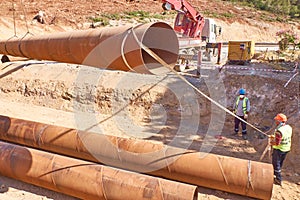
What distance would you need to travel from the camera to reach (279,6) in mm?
46406

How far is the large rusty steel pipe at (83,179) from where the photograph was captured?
5.32 metres

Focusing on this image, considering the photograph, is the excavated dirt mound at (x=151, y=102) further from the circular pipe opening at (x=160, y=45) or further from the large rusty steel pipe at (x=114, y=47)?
the large rusty steel pipe at (x=114, y=47)

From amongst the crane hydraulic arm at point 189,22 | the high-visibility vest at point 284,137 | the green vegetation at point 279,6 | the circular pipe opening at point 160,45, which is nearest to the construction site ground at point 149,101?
the high-visibility vest at point 284,137

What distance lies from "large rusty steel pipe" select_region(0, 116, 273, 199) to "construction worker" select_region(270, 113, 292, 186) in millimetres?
725

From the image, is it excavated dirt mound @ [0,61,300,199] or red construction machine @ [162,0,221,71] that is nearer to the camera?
excavated dirt mound @ [0,61,300,199]

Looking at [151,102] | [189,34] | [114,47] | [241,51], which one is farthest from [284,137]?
[189,34]

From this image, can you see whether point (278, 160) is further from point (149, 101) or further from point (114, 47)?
point (149, 101)

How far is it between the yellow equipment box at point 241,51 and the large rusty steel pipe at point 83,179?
953cm

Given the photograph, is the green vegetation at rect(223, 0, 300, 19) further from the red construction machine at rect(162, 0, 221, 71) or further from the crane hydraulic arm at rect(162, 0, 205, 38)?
the crane hydraulic arm at rect(162, 0, 205, 38)

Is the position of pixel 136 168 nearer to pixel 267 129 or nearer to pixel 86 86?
pixel 267 129

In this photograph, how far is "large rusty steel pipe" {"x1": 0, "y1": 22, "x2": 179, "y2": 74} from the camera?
4.12 metres

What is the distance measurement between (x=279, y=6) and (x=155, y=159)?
1904 inches

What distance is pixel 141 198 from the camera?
534cm

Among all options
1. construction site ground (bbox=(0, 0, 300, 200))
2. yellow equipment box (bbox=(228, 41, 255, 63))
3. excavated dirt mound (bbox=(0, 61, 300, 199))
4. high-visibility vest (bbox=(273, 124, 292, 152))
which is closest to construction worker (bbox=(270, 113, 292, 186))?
high-visibility vest (bbox=(273, 124, 292, 152))
